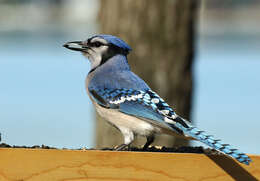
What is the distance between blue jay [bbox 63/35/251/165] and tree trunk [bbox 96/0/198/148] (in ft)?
5.24

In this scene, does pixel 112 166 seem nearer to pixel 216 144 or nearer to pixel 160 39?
pixel 216 144

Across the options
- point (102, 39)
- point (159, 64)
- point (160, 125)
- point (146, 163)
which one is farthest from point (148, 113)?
point (159, 64)

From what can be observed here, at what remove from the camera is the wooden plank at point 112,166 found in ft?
11.1

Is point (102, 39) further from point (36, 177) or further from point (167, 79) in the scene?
point (167, 79)

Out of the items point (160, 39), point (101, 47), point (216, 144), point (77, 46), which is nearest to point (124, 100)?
point (101, 47)

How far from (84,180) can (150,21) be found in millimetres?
2929

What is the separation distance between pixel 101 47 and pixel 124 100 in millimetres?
566

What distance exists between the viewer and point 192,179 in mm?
3408

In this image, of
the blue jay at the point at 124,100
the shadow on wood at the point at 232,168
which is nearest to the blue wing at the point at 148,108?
the blue jay at the point at 124,100

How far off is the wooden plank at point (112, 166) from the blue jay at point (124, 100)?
0.18 m

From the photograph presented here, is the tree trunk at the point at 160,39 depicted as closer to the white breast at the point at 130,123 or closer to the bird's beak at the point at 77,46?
the bird's beak at the point at 77,46

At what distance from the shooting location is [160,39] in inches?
238

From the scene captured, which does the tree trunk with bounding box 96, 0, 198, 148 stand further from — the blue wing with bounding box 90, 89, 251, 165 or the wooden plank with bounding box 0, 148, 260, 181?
the wooden plank with bounding box 0, 148, 260, 181

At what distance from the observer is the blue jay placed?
3697 millimetres
